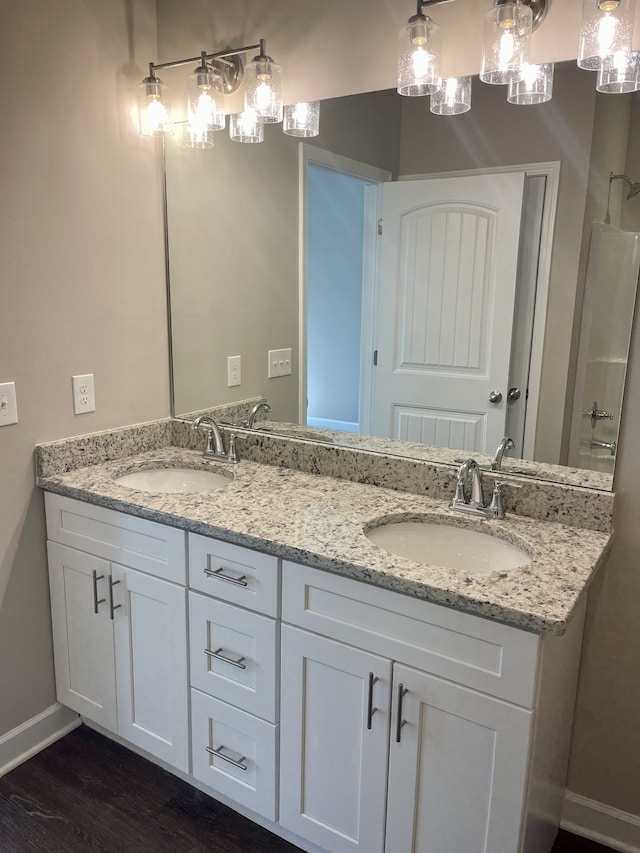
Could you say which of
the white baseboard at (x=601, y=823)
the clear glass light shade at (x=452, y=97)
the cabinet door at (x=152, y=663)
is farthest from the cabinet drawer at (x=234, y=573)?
the clear glass light shade at (x=452, y=97)

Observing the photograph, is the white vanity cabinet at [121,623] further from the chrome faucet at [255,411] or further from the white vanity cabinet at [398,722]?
the chrome faucet at [255,411]

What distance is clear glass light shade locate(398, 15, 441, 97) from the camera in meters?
1.59

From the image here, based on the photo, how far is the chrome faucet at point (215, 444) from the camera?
7.27ft

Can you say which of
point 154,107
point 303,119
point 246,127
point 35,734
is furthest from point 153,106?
point 35,734

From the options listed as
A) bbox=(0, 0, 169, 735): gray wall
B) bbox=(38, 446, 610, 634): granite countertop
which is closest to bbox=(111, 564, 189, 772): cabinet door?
bbox=(38, 446, 610, 634): granite countertop

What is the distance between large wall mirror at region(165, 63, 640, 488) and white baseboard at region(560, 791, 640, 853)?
0.90 metres

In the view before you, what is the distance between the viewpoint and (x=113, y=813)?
6.07 ft

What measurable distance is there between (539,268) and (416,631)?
0.97 meters

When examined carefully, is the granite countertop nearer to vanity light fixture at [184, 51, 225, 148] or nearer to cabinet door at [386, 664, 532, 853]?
cabinet door at [386, 664, 532, 853]

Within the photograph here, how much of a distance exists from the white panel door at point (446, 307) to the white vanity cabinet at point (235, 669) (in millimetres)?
642

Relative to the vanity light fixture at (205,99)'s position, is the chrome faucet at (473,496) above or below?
below

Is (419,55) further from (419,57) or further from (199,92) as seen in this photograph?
(199,92)

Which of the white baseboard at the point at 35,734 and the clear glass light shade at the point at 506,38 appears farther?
the white baseboard at the point at 35,734

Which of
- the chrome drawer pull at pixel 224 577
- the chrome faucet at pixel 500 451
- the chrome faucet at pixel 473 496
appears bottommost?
the chrome drawer pull at pixel 224 577
